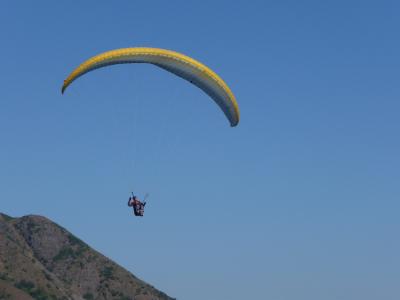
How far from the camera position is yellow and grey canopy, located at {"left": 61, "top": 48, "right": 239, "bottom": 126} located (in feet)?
139

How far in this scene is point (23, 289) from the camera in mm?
195625

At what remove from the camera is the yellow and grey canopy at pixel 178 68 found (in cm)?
4238

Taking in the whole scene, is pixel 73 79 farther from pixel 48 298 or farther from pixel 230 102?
pixel 48 298

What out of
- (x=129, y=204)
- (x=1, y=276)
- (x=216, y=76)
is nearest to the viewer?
(x=216, y=76)

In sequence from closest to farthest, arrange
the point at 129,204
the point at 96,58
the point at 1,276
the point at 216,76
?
the point at 96,58, the point at 216,76, the point at 129,204, the point at 1,276

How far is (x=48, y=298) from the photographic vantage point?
198 m

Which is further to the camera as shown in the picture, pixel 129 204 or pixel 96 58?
pixel 129 204

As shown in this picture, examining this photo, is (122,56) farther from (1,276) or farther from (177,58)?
(1,276)

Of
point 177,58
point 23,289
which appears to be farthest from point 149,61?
point 23,289

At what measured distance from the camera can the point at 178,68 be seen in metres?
44.7

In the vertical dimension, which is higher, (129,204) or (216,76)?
(216,76)

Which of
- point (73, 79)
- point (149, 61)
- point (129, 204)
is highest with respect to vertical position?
point (149, 61)

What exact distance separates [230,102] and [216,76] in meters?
2.12

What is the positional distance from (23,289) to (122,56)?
166m
